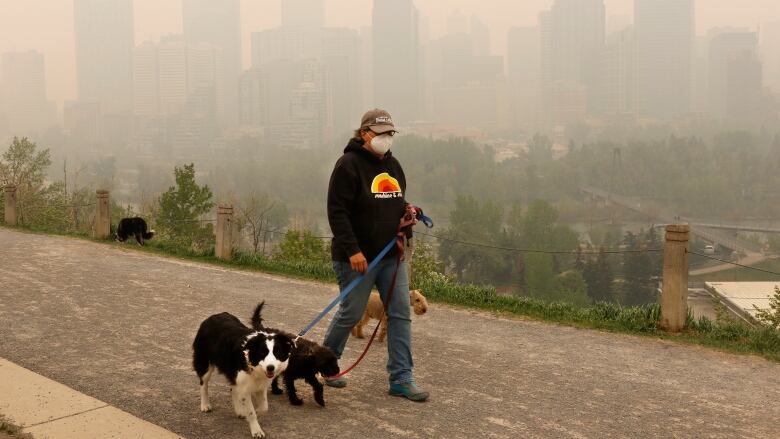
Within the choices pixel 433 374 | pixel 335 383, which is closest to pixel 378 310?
pixel 433 374

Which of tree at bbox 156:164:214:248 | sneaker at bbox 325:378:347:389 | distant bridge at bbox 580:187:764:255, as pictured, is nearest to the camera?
sneaker at bbox 325:378:347:389

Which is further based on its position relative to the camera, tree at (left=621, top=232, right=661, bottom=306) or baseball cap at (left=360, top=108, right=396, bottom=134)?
tree at (left=621, top=232, right=661, bottom=306)

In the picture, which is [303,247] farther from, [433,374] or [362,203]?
[362,203]

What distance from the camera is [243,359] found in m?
4.39

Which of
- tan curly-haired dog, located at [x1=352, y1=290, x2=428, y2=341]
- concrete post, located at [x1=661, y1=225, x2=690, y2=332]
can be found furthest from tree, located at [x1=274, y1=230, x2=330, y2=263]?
concrete post, located at [x1=661, y1=225, x2=690, y2=332]

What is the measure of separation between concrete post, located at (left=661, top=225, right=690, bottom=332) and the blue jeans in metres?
3.81

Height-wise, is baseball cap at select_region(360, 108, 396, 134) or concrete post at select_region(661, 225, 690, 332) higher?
baseball cap at select_region(360, 108, 396, 134)

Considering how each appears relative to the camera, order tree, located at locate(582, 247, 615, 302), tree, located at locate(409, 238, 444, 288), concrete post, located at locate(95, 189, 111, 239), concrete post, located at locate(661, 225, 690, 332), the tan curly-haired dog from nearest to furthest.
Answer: the tan curly-haired dog, concrete post, located at locate(661, 225, 690, 332), concrete post, located at locate(95, 189, 111, 239), tree, located at locate(409, 238, 444, 288), tree, located at locate(582, 247, 615, 302)

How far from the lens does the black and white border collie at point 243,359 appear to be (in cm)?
431

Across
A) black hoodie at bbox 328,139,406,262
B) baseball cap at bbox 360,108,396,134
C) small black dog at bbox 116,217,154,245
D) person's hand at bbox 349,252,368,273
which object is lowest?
small black dog at bbox 116,217,154,245

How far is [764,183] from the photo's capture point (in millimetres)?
155750

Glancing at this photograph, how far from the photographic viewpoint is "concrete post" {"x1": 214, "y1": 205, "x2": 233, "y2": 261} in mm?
12664

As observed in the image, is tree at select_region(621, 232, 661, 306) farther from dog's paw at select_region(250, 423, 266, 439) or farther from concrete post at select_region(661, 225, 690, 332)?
dog's paw at select_region(250, 423, 266, 439)

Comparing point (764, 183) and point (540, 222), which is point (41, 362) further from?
point (764, 183)
